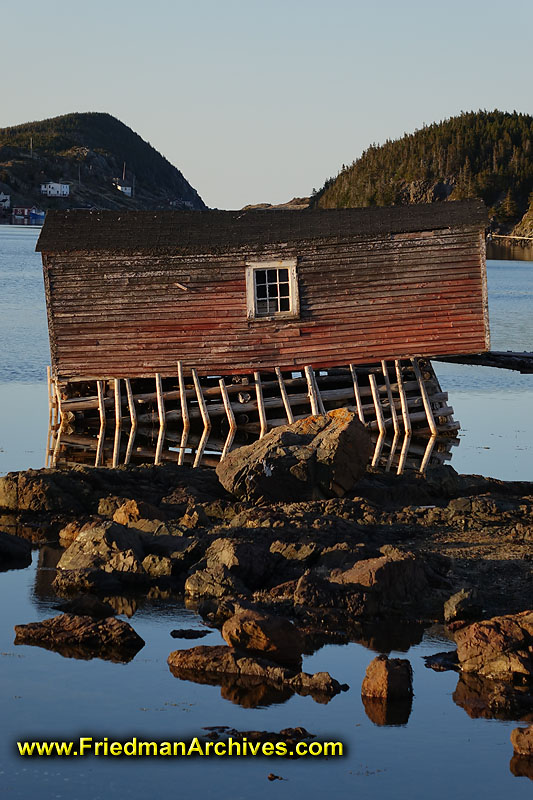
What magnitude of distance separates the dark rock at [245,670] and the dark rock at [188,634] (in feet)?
2.27

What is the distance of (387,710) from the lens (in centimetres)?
1057

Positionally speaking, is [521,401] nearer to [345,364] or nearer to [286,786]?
[345,364]

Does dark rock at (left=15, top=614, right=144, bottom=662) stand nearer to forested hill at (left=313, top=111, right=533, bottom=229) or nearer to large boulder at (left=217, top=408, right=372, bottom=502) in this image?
large boulder at (left=217, top=408, right=372, bottom=502)

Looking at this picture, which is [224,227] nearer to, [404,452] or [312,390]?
[312,390]

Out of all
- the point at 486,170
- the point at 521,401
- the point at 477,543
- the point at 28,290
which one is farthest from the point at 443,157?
the point at 477,543

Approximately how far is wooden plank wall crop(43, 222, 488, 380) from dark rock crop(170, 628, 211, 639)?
44.4 feet

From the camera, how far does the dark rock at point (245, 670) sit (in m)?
10.9

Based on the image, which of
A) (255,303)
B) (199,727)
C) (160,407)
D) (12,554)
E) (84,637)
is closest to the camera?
(199,727)

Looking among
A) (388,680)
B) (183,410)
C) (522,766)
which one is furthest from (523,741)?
(183,410)

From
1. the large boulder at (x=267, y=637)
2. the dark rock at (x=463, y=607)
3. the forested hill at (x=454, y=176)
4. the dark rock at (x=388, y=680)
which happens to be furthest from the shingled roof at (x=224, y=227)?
the forested hill at (x=454, y=176)

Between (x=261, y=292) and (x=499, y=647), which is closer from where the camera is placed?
(x=499, y=647)

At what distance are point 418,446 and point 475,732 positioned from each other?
15.3 m

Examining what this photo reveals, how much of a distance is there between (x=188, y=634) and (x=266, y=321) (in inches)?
544

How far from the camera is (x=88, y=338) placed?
2538cm
